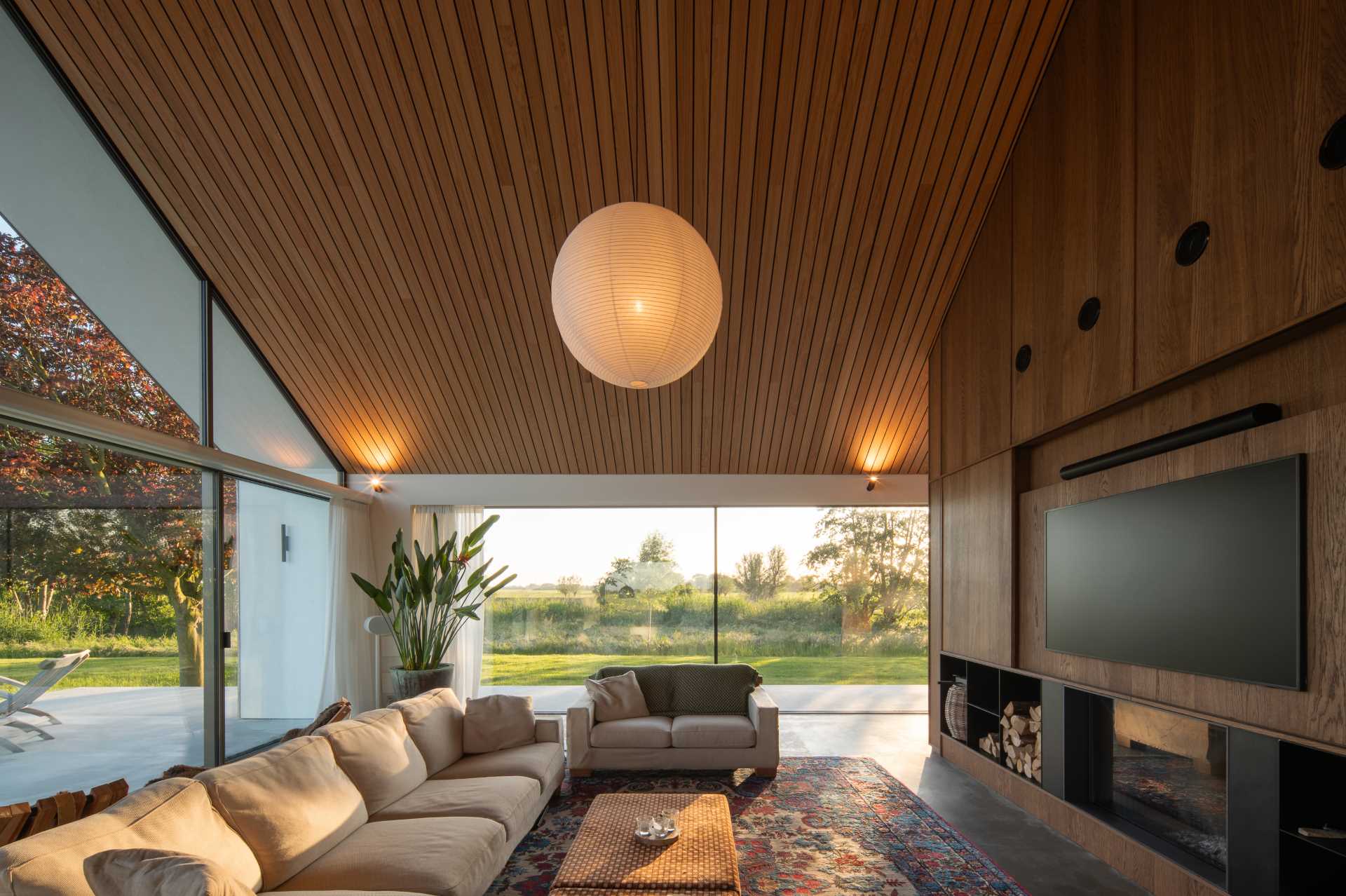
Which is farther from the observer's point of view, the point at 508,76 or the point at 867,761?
the point at 867,761

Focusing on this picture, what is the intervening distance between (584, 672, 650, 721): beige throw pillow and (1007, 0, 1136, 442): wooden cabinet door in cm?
317

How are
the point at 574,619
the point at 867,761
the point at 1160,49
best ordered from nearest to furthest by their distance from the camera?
the point at 1160,49 → the point at 867,761 → the point at 574,619

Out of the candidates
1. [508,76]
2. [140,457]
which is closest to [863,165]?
[508,76]

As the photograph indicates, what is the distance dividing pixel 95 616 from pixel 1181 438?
5317mm

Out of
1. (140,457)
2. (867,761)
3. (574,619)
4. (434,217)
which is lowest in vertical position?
(867,761)

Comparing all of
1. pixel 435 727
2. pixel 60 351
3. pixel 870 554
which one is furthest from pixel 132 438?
pixel 870 554

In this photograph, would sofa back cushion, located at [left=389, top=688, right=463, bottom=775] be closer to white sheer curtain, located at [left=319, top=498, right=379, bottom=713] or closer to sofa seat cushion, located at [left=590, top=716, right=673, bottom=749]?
sofa seat cushion, located at [left=590, top=716, right=673, bottom=749]

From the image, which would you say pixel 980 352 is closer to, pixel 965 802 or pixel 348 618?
pixel 965 802

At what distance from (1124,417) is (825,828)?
2.67 m

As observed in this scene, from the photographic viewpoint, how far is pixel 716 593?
807cm

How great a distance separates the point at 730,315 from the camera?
237 inches

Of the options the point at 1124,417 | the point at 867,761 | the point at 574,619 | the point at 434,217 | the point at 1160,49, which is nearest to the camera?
the point at 1160,49

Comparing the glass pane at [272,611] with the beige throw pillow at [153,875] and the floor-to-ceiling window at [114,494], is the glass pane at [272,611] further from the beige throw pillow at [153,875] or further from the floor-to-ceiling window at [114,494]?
the beige throw pillow at [153,875]

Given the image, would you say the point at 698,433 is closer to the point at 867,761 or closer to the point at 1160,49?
the point at 867,761
